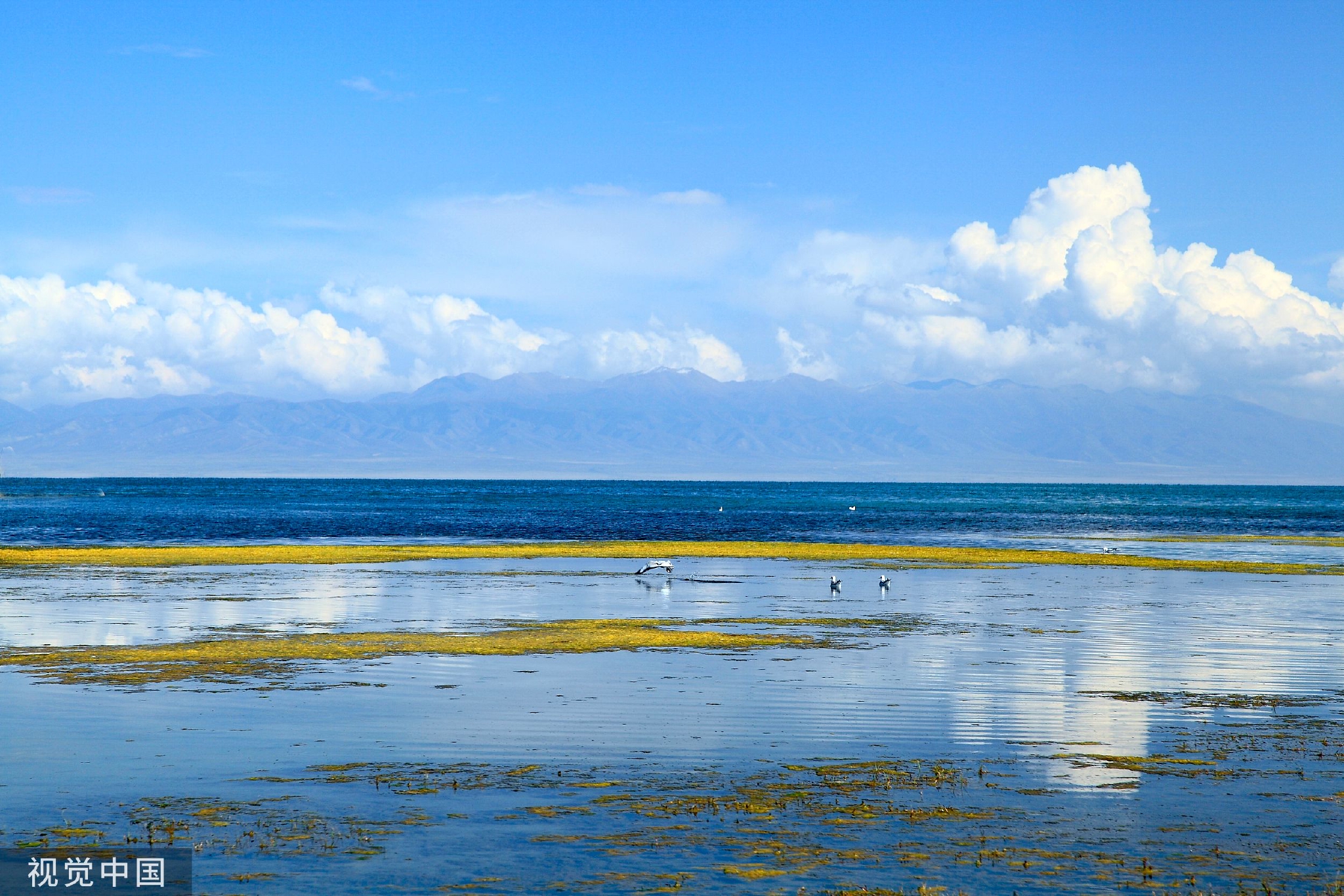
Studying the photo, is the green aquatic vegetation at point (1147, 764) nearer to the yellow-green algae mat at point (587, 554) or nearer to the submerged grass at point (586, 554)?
the submerged grass at point (586, 554)

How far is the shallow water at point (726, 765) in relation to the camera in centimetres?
1275

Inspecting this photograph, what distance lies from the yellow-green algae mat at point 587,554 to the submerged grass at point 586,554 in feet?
0.13

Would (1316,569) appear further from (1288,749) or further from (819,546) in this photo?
(1288,749)

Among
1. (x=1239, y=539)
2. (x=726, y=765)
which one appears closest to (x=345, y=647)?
(x=726, y=765)

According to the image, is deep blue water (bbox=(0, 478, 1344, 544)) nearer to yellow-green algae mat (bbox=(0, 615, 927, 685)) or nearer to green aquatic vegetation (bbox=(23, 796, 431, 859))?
yellow-green algae mat (bbox=(0, 615, 927, 685))

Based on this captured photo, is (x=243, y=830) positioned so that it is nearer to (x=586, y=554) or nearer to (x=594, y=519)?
(x=586, y=554)

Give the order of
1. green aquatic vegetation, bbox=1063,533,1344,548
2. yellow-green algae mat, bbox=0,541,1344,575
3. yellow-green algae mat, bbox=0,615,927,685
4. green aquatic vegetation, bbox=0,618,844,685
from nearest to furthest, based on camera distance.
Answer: green aquatic vegetation, bbox=0,618,844,685 < yellow-green algae mat, bbox=0,615,927,685 < yellow-green algae mat, bbox=0,541,1344,575 < green aquatic vegetation, bbox=1063,533,1344,548

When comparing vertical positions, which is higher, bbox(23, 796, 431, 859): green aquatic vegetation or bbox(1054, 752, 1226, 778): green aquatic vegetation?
bbox(1054, 752, 1226, 778): green aquatic vegetation

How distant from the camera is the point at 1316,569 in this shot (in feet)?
194

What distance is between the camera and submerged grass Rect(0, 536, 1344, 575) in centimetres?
5984

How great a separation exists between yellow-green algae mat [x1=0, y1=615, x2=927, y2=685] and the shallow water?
1084 mm

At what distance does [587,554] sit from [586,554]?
0.07 meters

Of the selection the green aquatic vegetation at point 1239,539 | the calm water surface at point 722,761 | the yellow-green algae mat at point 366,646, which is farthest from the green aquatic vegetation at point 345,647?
the green aquatic vegetation at point 1239,539

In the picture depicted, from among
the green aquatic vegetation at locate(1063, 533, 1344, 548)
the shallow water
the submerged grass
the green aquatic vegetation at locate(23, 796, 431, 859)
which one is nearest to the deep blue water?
the green aquatic vegetation at locate(1063, 533, 1344, 548)
